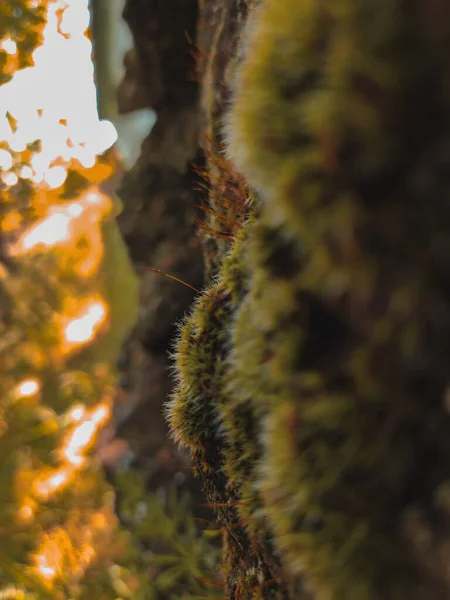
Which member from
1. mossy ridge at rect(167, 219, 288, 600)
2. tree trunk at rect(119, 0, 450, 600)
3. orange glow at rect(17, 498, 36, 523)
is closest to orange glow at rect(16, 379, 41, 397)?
orange glow at rect(17, 498, 36, 523)

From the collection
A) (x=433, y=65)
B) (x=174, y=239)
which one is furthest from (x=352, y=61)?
(x=174, y=239)

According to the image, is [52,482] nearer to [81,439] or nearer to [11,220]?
[81,439]

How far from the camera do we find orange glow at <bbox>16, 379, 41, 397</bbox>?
14.6 feet

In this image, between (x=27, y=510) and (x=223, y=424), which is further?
(x=27, y=510)

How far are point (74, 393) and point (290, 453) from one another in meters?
4.45

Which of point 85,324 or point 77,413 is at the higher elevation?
point 77,413

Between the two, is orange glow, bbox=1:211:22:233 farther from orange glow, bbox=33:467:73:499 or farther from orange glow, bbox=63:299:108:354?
orange glow, bbox=63:299:108:354

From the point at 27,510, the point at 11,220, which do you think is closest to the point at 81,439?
the point at 27,510

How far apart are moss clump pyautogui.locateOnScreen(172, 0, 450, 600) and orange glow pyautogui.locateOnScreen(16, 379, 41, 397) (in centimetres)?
416

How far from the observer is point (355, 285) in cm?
54

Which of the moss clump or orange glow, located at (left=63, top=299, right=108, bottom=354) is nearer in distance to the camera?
the moss clump

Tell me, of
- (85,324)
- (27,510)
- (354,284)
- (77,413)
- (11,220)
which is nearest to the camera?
(354,284)

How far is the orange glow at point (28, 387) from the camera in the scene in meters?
4.44

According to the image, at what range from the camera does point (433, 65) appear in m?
0.49
